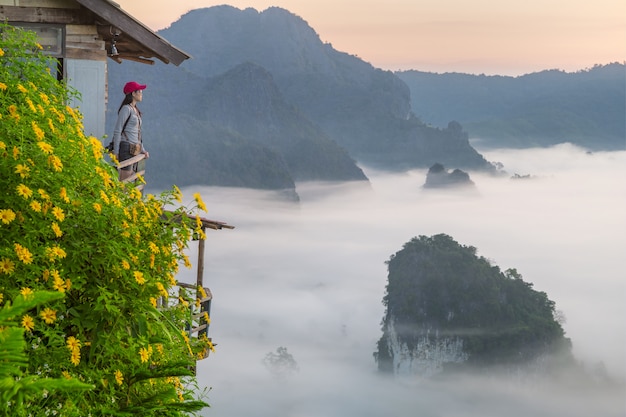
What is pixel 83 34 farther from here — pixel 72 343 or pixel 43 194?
pixel 72 343

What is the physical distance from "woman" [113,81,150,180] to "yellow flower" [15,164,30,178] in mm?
5780

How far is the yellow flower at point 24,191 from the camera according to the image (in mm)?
5836

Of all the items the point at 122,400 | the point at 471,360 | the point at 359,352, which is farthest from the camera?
the point at 359,352

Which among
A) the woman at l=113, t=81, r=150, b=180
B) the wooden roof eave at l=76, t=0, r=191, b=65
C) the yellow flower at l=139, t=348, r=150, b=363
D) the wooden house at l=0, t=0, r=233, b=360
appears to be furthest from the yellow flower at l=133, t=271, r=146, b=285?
the wooden roof eave at l=76, t=0, r=191, b=65

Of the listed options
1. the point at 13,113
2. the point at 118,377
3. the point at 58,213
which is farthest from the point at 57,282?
the point at 13,113

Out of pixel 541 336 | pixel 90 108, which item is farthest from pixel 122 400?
pixel 541 336

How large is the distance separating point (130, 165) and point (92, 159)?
489 centimetres

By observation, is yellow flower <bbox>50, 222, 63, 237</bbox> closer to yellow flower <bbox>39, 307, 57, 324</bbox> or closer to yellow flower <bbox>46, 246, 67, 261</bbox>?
yellow flower <bbox>46, 246, 67, 261</bbox>

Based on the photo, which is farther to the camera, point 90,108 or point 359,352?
point 359,352

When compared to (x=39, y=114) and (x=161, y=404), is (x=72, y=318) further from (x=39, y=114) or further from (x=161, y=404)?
(x=39, y=114)

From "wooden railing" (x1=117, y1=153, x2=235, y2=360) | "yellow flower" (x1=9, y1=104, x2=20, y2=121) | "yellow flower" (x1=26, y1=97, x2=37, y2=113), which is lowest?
"wooden railing" (x1=117, y1=153, x2=235, y2=360)

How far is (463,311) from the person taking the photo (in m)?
111

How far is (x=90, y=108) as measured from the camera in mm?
12641

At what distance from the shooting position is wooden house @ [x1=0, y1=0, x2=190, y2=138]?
1210 cm
